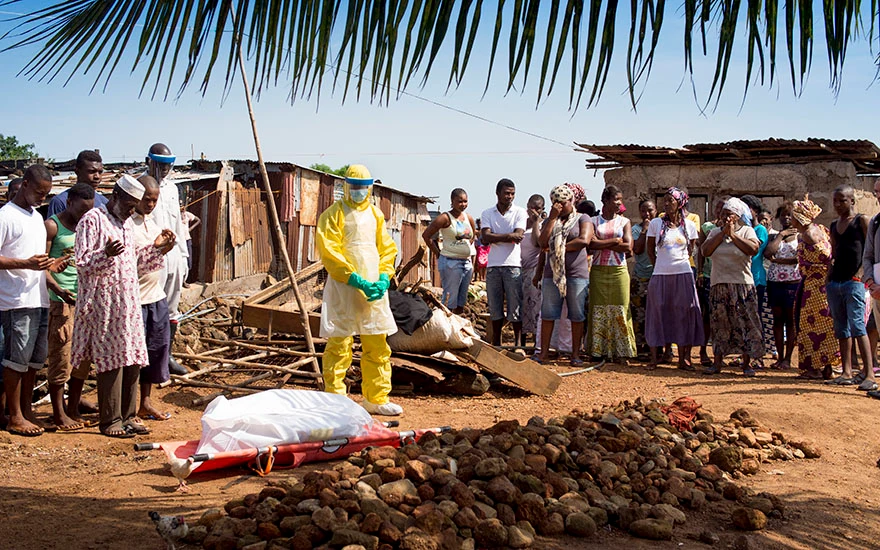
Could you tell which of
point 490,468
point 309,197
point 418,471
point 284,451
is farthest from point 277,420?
point 309,197

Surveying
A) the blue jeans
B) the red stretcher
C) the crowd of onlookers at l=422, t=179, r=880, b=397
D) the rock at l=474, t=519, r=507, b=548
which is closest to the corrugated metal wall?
the crowd of onlookers at l=422, t=179, r=880, b=397

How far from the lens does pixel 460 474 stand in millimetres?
4133

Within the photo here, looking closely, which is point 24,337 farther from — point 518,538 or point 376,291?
point 518,538

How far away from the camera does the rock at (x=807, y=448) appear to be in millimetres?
5676

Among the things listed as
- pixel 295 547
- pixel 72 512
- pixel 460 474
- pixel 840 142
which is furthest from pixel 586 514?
pixel 840 142

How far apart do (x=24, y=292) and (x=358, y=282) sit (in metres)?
2.25

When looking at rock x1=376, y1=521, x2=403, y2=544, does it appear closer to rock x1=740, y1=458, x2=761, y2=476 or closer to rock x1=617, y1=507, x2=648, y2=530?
rock x1=617, y1=507, x2=648, y2=530

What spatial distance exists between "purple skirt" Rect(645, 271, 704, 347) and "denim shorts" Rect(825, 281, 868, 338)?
1429 mm

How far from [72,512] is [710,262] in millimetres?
7540

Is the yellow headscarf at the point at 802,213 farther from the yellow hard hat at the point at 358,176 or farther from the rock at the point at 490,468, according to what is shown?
the rock at the point at 490,468

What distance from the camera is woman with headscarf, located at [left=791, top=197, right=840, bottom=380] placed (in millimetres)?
8305

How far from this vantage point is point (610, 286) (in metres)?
9.05

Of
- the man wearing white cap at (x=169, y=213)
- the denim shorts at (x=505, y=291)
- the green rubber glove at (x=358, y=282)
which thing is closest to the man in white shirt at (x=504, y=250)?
the denim shorts at (x=505, y=291)

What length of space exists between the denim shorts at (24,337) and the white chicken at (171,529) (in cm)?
251
